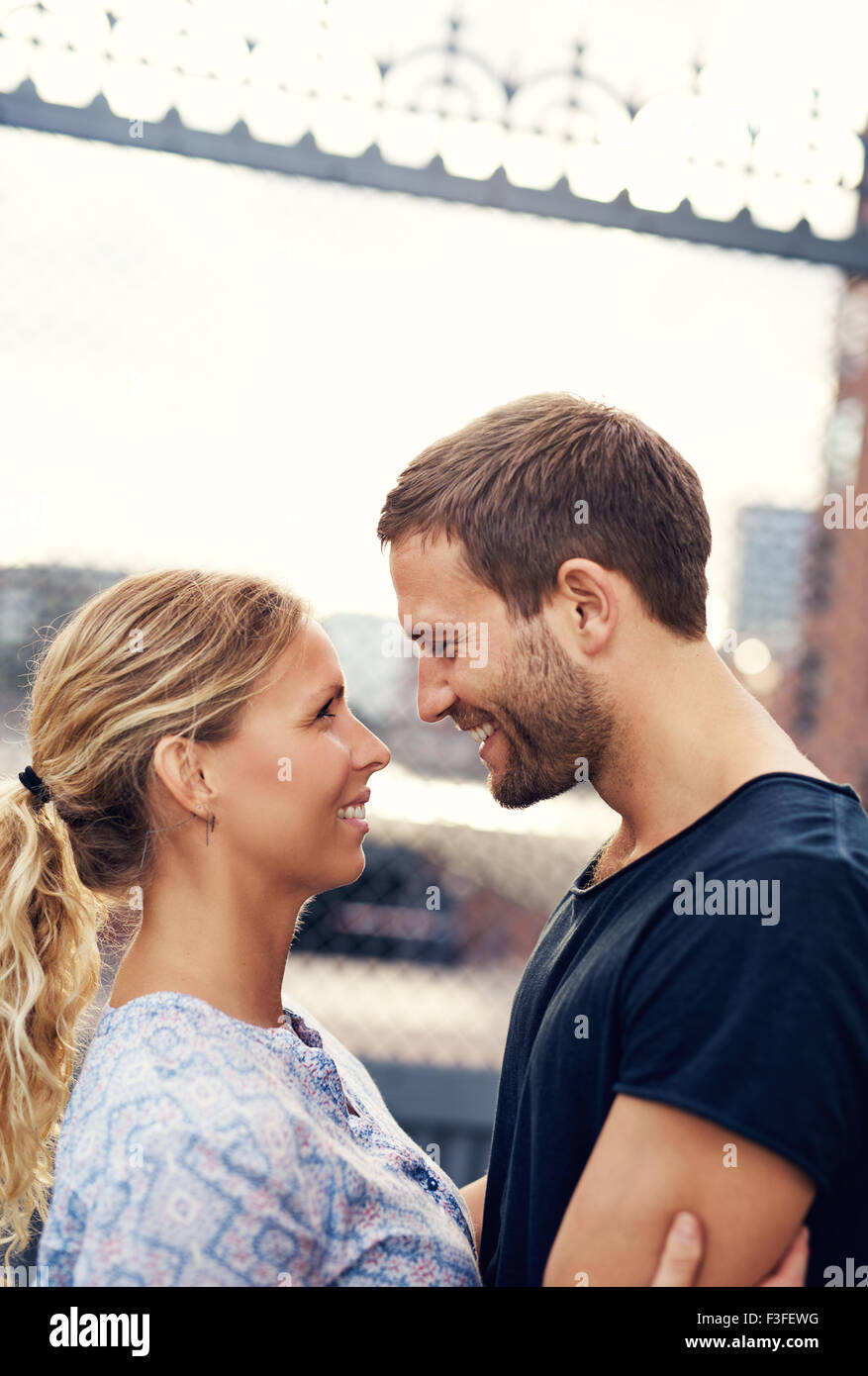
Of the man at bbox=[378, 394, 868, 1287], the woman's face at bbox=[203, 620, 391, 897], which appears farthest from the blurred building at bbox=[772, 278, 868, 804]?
the woman's face at bbox=[203, 620, 391, 897]

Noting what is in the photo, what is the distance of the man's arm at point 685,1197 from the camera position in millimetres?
1026

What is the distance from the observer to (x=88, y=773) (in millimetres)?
1441

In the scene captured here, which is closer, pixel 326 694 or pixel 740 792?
pixel 740 792

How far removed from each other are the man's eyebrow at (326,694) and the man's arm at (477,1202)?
2.74 feet

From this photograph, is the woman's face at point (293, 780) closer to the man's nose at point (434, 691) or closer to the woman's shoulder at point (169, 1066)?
the man's nose at point (434, 691)

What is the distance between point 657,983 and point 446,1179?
644mm

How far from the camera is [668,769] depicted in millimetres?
1380

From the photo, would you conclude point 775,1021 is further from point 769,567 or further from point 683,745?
point 769,567

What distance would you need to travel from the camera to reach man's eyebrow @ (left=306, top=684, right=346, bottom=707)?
1478 mm

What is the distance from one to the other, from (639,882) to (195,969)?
0.61 meters

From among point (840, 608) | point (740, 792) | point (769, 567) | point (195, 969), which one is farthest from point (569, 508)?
point (840, 608)

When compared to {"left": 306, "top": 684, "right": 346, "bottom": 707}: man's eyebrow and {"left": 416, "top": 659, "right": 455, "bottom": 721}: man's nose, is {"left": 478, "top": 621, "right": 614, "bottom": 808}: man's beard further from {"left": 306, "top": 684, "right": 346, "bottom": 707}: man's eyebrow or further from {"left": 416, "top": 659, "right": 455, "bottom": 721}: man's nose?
{"left": 306, "top": 684, "right": 346, "bottom": 707}: man's eyebrow

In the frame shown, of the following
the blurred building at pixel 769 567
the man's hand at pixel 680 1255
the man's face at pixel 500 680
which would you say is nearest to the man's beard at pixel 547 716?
the man's face at pixel 500 680
